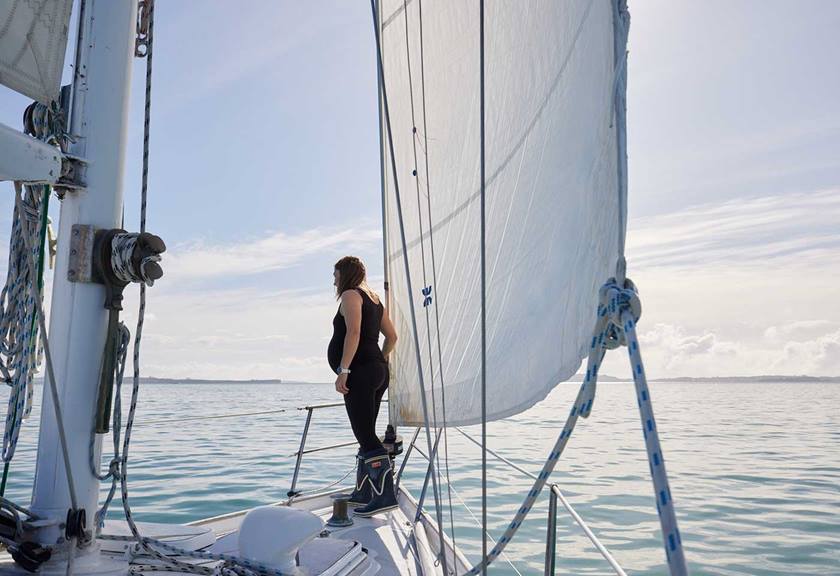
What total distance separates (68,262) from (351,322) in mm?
1322

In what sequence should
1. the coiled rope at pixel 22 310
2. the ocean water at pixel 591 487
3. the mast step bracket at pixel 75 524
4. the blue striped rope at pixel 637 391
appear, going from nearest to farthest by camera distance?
the blue striped rope at pixel 637 391
the mast step bracket at pixel 75 524
the coiled rope at pixel 22 310
the ocean water at pixel 591 487

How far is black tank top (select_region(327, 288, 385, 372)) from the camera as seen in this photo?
2.71 metres

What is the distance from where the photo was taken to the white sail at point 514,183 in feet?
3.95

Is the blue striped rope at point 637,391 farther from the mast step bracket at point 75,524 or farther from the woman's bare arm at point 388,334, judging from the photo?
the woman's bare arm at point 388,334

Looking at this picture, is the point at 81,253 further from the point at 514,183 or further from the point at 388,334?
the point at 388,334

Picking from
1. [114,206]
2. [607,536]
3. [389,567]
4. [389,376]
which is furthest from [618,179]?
[607,536]

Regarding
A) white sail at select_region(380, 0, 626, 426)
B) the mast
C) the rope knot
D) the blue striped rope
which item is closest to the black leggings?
white sail at select_region(380, 0, 626, 426)

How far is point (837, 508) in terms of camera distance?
5.58m

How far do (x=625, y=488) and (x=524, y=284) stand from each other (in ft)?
17.2

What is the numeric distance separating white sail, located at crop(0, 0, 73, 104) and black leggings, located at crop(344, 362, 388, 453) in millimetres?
1710

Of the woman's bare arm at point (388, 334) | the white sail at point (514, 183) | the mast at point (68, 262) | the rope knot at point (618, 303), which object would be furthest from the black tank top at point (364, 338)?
the rope knot at point (618, 303)

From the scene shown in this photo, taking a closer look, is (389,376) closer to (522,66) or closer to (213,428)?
(522,66)

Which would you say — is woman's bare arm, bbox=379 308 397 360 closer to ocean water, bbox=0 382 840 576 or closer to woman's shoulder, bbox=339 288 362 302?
woman's shoulder, bbox=339 288 362 302

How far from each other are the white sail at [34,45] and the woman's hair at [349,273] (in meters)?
1.57
